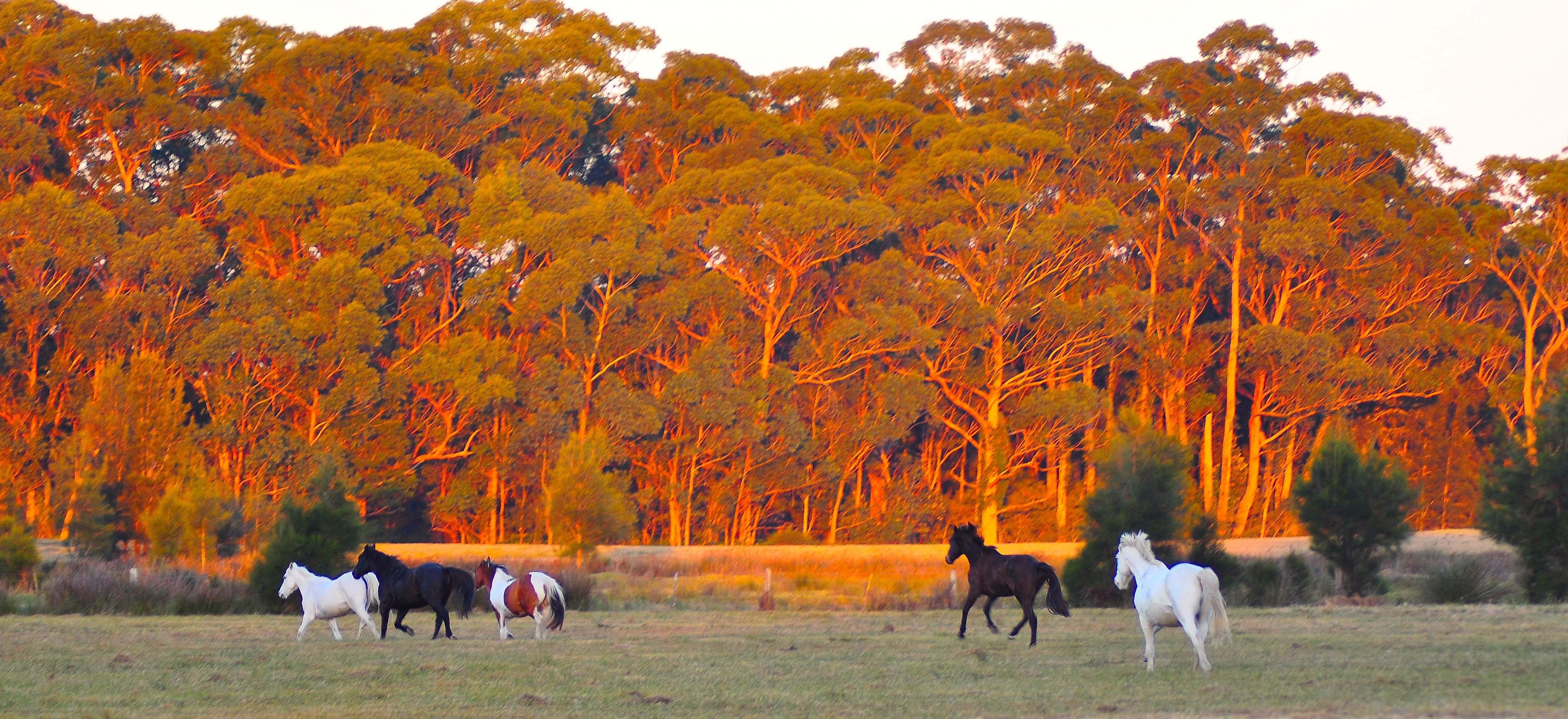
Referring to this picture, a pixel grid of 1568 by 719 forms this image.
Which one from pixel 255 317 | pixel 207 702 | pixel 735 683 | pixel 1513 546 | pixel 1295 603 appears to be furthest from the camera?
pixel 255 317

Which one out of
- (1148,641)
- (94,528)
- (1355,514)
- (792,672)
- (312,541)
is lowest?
(792,672)

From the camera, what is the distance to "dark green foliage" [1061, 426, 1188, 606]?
25812 millimetres

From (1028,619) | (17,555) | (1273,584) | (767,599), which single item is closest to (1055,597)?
(1028,619)

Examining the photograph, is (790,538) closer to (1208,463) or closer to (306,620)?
(1208,463)

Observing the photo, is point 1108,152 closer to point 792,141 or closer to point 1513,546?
point 792,141

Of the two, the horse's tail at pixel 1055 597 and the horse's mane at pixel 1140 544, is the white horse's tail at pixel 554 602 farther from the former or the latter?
the horse's mane at pixel 1140 544

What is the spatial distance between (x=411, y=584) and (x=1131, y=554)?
7.27 metres

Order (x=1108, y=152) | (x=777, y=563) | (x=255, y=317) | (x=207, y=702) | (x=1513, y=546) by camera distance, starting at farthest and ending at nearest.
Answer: (x=1108, y=152), (x=255, y=317), (x=777, y=563), (x=1513, y=546), (x=207, y=702)

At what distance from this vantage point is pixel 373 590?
16562mm

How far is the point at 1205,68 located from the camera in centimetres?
6481

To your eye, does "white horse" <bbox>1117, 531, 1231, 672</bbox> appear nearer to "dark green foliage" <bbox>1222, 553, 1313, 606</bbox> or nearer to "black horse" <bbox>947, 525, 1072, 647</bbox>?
"black horse" <bbox>947, 525, 1072, 647</bbox>

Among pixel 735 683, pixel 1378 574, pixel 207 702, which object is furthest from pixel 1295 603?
pixel 207 702

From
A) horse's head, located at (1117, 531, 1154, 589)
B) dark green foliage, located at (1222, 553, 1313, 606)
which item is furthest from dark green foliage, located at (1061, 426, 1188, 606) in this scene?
horse's head, located at (1117, 531, 1154, 589)

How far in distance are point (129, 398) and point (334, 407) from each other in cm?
1246
